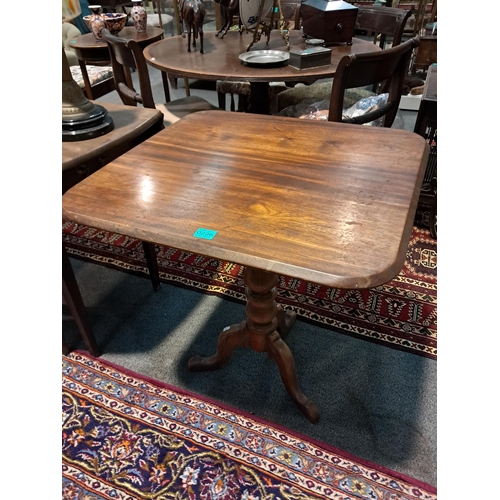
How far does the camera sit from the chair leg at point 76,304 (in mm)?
1264

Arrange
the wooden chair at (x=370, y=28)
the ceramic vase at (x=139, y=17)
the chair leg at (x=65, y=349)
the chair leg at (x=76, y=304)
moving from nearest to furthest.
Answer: the chair leg at (x=76, y=304) < the chair leg at (x=65, y=349) < the wooden chair at (x=370, y=28) < the ceramic vase at (x=139, y=17)

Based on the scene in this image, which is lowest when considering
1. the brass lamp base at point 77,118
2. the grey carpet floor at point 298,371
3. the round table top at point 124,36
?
the grey carpet floor at point 298,371

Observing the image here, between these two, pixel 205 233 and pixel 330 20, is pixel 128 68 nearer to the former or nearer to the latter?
pixel 330 20

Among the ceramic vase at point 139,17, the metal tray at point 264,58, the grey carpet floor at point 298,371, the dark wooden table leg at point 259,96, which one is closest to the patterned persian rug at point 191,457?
the grey carpet floor at point 298,371

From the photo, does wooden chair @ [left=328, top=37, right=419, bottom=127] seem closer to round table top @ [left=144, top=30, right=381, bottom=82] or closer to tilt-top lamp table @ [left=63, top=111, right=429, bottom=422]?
round table top @ [left=144, top=30, right=381, bottom=82]

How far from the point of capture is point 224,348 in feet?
4.17

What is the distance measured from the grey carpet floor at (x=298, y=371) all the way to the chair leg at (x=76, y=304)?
0.07 meters

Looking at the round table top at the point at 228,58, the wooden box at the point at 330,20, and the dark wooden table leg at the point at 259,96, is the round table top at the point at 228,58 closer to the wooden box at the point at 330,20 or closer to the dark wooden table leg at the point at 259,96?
the wooden box at the point at 330,20

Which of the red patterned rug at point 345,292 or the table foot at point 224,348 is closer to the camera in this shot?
the table foot at point 224,348

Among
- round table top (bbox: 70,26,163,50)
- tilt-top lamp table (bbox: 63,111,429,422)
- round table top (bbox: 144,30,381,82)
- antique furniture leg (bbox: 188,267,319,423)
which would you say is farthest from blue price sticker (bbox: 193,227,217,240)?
round table top (bbox: 70,26,163,50)

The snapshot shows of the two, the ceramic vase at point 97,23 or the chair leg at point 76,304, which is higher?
the ceramic vase at point 97,23

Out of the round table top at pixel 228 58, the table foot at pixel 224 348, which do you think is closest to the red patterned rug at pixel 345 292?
the table foot at pixel 224 348

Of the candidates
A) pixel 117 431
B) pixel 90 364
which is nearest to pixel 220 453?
pixel 117 431

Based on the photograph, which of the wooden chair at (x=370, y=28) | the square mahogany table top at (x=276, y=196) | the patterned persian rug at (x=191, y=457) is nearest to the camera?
the square mahogany table top at (x=276, y=196)
